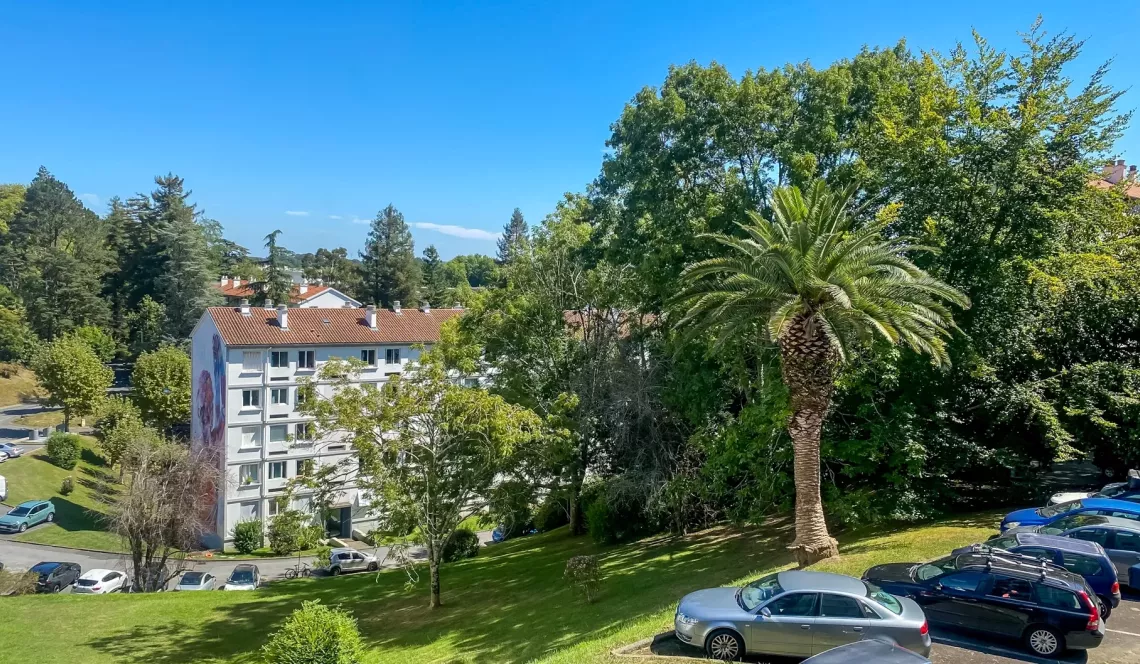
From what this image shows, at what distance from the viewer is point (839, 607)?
11055 mm

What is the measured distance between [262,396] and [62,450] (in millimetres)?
18600

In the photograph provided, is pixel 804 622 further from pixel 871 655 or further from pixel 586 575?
pixel 586 575

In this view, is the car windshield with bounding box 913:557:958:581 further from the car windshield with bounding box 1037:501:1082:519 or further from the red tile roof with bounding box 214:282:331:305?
the red tile roof with bounding box 214:282:331:305

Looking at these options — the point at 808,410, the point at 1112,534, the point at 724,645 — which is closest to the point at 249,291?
the point at 808,410

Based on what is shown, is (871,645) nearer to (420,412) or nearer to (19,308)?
(420,412)

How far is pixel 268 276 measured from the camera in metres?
73.3

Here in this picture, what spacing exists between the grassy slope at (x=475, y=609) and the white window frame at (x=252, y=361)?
20154 mm

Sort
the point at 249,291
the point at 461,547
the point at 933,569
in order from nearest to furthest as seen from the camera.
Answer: the point at 933,569 → the point at 461,547 → the point at 249,291

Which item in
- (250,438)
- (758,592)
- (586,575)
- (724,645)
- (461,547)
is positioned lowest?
(461,547)

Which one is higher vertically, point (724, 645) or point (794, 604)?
point (794, 604)

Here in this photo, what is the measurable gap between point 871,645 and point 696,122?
20450mm

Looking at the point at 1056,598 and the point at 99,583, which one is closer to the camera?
the point at 1056,598

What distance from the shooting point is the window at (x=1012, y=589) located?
1136cm

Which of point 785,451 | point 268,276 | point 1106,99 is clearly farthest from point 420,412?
point 268,276
